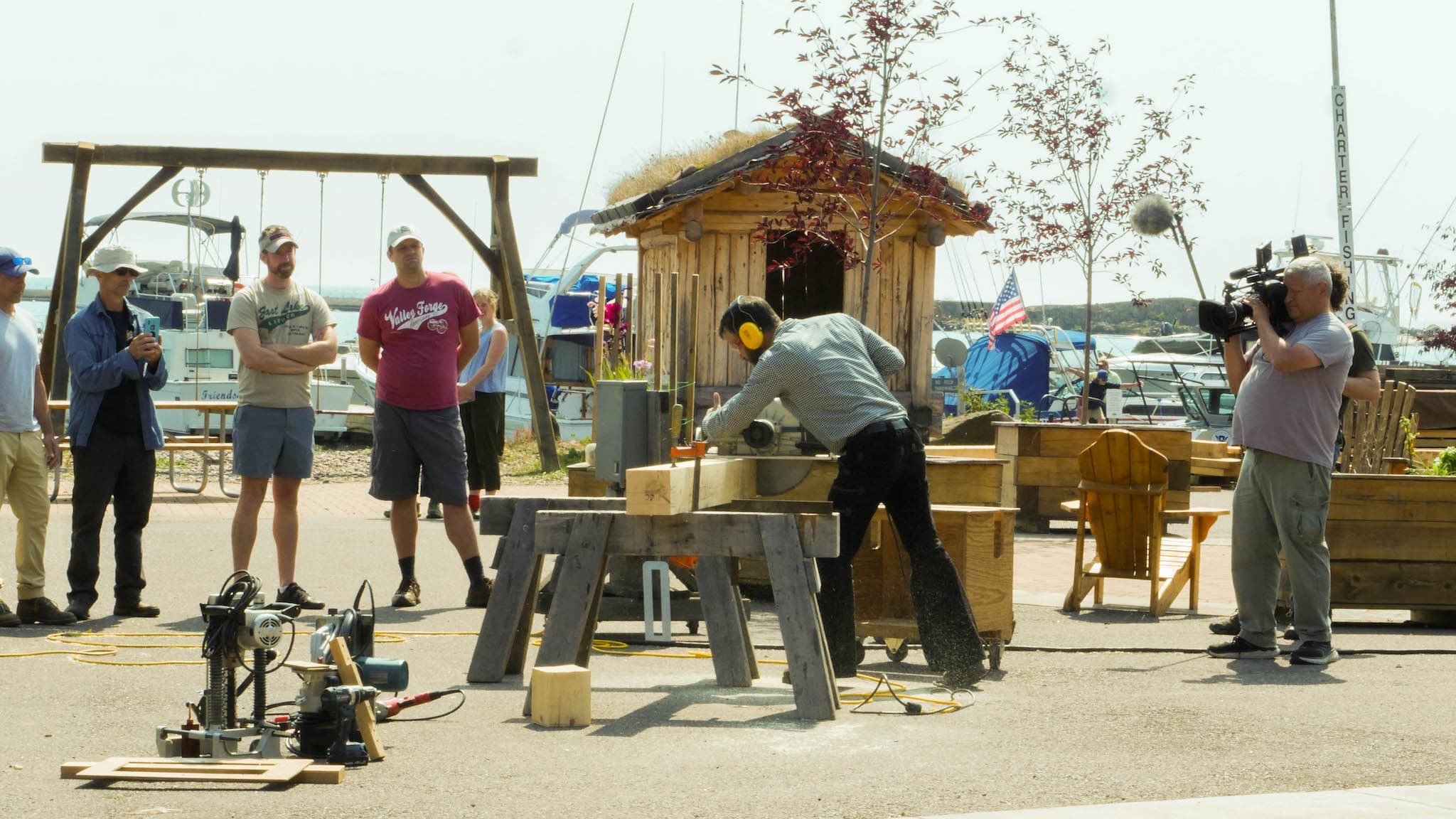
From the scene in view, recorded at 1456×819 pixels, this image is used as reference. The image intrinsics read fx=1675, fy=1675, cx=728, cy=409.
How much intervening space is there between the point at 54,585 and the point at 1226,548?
9.07 meters

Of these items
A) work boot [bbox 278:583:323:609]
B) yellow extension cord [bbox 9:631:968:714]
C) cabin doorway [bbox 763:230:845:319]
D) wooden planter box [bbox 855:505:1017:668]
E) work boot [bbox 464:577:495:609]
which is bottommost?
yellow extension cord [bbox 9:631:968:714]

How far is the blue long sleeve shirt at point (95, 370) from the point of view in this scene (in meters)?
8.67

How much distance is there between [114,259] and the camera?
8.76m

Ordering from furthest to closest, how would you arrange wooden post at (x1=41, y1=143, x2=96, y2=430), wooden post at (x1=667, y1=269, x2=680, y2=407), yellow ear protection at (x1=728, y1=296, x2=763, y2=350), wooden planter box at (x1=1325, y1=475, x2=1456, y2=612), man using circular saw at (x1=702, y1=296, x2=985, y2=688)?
1. wooden post at (x1=41, y1=143, x2=96, y2=430)
2. wooden planter box at (x1=1325, y1=475, x2=1456, y2=612)
3. wooden post at (x1=667, y1=269, x2=680, y2=407)
4. yellow ear protection at (x1=728, y1=296, x2=763, y2=350)
5. man using circular saw at (x1=702, y1=296, x2=985, y2=688)

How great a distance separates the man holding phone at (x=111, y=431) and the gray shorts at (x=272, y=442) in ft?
1.49

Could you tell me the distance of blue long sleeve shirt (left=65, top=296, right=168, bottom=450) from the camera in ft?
28.5

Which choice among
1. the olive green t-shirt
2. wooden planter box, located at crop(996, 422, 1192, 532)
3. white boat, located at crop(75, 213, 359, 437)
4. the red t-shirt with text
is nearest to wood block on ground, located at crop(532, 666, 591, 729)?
the red t-shirt with text

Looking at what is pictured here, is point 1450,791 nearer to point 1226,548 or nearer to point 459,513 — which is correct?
point 459,513

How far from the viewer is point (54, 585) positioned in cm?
1005

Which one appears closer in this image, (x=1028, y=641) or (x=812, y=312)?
(x=1028, y=641)

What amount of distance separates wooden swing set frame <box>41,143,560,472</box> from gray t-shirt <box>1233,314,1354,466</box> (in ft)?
35.5

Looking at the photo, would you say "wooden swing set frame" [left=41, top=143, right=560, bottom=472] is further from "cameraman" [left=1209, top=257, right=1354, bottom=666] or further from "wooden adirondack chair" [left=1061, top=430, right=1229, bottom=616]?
"cameraman" [left=1209, top=257, right=1354, bottom=666]

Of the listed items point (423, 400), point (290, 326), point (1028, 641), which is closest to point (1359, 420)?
point (1028, 641)

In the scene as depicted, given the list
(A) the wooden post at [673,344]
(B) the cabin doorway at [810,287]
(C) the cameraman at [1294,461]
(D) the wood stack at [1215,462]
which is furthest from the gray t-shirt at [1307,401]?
(B) the cabin doorway at [810,287]
